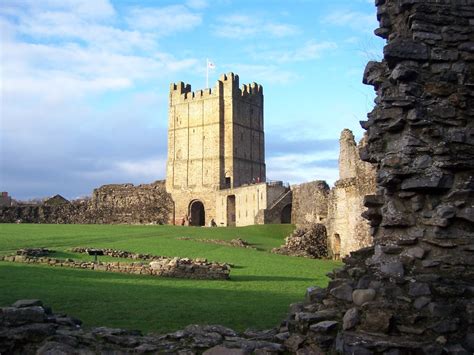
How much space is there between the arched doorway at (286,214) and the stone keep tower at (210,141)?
13.6 metres

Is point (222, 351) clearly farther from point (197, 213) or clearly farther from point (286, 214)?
point (197, 213)

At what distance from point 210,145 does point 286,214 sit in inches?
710

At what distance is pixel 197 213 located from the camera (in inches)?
2502

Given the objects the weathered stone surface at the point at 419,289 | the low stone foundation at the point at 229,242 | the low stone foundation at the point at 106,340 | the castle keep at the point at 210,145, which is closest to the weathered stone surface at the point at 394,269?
the weathered stone surface at the point at 419,289

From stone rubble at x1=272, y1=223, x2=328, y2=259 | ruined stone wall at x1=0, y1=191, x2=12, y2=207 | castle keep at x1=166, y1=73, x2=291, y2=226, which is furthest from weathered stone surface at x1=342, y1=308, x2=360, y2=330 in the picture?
castle keep at x1=166, y1=73, x2=291, y2=226

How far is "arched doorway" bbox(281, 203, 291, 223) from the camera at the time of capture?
4759 centimetres

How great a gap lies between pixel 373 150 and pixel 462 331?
89.2 inches

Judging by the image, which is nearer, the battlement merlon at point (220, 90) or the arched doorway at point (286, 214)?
the arched doorway at point (286, 214)

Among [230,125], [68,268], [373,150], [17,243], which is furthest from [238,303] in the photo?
[230,125]

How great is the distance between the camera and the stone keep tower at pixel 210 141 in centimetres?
6262

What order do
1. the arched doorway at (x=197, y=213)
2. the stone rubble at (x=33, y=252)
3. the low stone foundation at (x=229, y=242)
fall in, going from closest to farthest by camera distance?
the stone rubble at (x=33, y=252)
the low stone foundation at (x=229, y=242)
the arched doorway at (x=197, y=213)

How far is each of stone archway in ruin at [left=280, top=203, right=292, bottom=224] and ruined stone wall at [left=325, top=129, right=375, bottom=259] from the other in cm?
2118

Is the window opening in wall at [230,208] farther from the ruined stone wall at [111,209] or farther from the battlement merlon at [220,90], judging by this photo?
the battlement merlon at [220,90]

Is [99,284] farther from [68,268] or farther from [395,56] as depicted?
[395,56]
